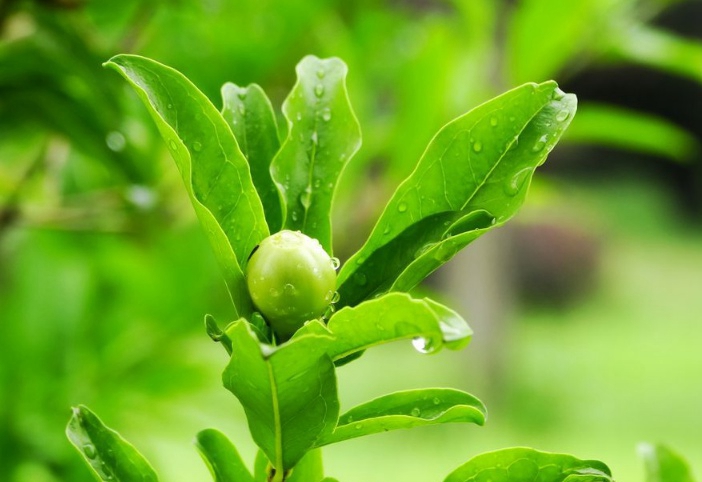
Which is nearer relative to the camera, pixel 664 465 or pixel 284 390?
pixel 284 390

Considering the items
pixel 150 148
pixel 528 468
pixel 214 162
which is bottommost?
pixel 528 468

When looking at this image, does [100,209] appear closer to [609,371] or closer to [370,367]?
[370,367]

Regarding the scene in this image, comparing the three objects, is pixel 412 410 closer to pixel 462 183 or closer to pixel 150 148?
pixel 462 183

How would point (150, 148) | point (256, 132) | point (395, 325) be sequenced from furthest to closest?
point (150, 148) < point (256, 132) < point (395, 325)

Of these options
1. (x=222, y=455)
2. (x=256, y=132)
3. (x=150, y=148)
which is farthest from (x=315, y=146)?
(x=150, y=148)

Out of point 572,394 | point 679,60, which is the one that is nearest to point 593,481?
point 679,60

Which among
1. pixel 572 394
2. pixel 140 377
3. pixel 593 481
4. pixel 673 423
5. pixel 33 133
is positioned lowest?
pixel 593 481

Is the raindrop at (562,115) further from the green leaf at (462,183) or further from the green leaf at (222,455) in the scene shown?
the green leaf at (222,455)
